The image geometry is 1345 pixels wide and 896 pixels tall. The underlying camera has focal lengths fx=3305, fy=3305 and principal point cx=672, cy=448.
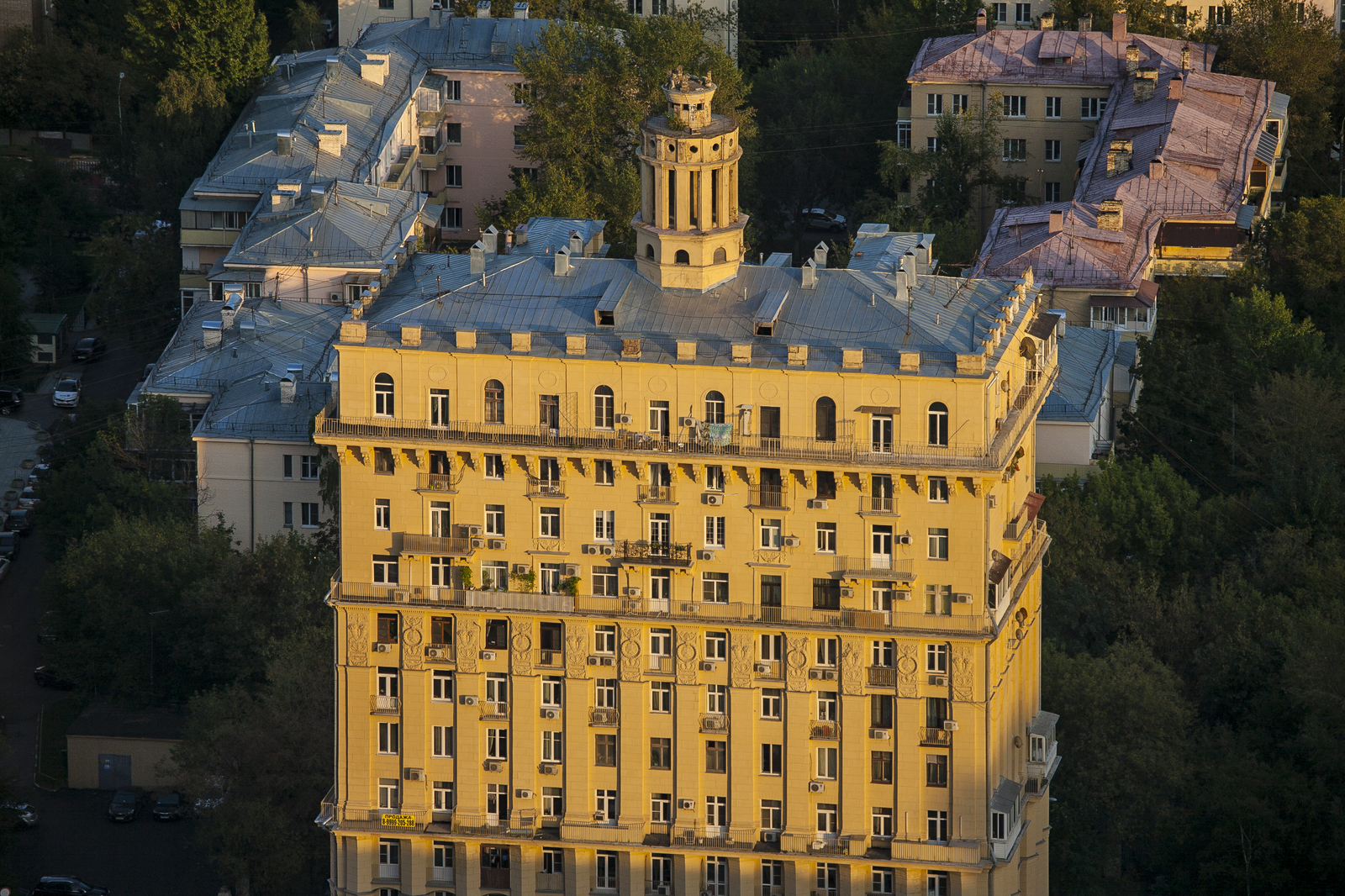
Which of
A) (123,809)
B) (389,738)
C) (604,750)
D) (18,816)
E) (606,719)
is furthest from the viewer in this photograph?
(123,809)

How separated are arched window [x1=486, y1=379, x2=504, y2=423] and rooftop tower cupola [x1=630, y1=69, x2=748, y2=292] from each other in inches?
355

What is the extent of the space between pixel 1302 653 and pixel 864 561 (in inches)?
1039

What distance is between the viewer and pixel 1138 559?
16825cm

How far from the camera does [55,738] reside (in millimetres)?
172250

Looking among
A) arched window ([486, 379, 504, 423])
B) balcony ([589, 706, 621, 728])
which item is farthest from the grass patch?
arched window ([486, 379, 504, 423])

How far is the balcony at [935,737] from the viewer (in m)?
136

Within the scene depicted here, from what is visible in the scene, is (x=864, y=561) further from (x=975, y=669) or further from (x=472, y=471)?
(x=472, y=471)

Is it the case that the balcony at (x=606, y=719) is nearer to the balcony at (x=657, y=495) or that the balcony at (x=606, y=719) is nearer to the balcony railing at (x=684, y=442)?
the balcony at (x=657, y=495)

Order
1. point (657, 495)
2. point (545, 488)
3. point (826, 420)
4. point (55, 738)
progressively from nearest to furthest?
point (826, 420)
point (657, 495)
point (545, 488)
point (55, 738)

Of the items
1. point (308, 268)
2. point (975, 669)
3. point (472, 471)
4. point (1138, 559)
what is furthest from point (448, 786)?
point (308, 268)

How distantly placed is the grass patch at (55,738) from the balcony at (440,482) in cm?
3953

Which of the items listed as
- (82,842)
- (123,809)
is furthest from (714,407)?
(82,842)

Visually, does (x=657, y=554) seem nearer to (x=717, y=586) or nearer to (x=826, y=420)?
(x=717, y=586)

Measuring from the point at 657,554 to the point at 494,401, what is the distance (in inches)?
365
